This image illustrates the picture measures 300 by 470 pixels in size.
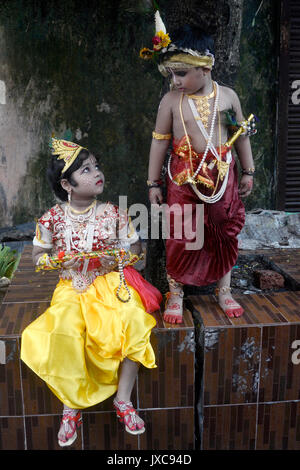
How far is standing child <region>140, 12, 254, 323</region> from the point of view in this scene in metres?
2.62

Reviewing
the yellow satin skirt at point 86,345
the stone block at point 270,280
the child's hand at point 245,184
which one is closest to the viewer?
the yellow satin skirt at point 86,345

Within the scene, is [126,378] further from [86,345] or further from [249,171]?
→ [249,171]

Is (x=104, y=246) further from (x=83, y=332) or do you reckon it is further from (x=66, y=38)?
(x=66, y=38)

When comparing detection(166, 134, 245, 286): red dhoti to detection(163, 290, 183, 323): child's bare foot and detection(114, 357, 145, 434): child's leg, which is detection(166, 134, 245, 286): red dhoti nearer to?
detection(163, 290, 183, 323): child's bare foot

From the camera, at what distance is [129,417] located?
2.60 metres

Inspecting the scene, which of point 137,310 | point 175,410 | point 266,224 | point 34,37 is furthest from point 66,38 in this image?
point 175,410

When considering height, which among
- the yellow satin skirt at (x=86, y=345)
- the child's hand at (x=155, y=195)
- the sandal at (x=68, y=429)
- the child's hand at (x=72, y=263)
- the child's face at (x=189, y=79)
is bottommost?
the sandal at (x=68, y=429)

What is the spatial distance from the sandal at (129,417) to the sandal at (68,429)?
229mm

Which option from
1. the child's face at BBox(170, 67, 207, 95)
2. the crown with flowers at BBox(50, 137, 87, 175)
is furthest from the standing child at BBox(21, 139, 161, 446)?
the child's face at BBox(170, 67, 207, 95)

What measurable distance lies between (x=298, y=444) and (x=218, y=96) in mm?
2078

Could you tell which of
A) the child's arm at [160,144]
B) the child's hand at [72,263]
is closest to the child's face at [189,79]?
the child's arm at [160,144]

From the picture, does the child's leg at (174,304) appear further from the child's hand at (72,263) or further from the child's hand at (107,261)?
the child's hand at (72,263)

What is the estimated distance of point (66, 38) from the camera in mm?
5262

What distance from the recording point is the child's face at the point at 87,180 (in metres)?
2.70
